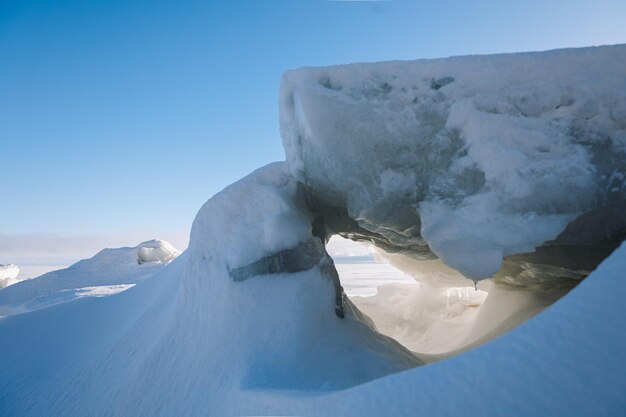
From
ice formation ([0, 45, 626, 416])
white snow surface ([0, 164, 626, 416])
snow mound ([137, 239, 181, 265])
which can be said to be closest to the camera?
white snow surface ([0, 164, 626, 416])

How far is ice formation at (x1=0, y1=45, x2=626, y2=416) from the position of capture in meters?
2.63

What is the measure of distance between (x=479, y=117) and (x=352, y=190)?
1194mm

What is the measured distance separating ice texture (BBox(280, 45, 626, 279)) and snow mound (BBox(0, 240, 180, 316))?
7.01 meters

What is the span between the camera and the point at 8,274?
1430cm

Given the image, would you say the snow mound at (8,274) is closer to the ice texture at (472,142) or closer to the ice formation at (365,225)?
the ice formation at (365,225)

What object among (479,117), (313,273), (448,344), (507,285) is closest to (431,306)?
(448,344)

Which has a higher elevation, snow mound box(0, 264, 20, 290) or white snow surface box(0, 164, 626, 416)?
snow mound box(0, 264, 20, 290)

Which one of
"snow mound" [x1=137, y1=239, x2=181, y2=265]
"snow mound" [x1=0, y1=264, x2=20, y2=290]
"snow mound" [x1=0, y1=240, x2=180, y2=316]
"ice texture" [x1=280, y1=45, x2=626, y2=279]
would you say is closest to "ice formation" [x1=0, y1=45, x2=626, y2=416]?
"ice texture" [x1=280, y1=45, x2=626, y2=279]

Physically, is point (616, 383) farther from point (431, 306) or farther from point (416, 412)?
point (431, 306)

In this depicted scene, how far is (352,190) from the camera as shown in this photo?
3.42 m

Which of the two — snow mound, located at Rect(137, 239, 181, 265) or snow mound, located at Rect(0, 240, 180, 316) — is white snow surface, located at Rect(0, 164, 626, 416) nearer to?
snow mound, located at Rect(0, 240, 180, 316)

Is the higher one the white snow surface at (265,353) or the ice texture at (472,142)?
the ice texture at (472,142)

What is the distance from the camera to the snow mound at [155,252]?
11.1 meters

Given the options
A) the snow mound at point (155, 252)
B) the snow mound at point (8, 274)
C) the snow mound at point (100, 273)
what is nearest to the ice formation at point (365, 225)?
the snow mound at point (100, 273)
